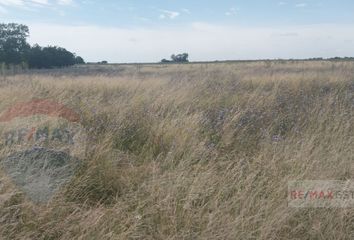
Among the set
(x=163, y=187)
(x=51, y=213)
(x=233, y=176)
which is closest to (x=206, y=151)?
(x=233, y=176)

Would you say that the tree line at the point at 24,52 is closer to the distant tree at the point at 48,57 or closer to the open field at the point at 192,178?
the distant tree at the point at 48,57

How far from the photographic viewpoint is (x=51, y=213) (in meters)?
2.25

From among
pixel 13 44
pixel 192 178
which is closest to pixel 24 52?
pixel 13 44

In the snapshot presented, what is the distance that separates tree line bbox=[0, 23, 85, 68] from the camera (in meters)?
37.1

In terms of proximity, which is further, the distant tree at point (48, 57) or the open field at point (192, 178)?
the distant tree at point (48, 57)

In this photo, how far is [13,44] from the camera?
39125mm

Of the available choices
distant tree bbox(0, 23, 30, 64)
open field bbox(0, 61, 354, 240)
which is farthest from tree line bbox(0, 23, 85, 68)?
open field bbox(0, 61, 354, 240)

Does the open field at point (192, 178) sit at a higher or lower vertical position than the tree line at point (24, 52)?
lower

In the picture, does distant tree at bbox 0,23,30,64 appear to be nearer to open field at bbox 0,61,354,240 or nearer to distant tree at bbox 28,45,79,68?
distant tree at bbox 28,45,79,68

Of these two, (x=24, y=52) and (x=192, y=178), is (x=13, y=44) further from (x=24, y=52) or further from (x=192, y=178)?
(x=192, y=178)

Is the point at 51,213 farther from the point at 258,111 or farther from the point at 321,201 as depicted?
the point at 258,111

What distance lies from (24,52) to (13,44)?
1579 millimetres

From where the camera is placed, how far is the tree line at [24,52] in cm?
3712

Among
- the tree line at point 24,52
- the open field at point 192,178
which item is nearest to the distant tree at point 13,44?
the tree line at point 24,52
